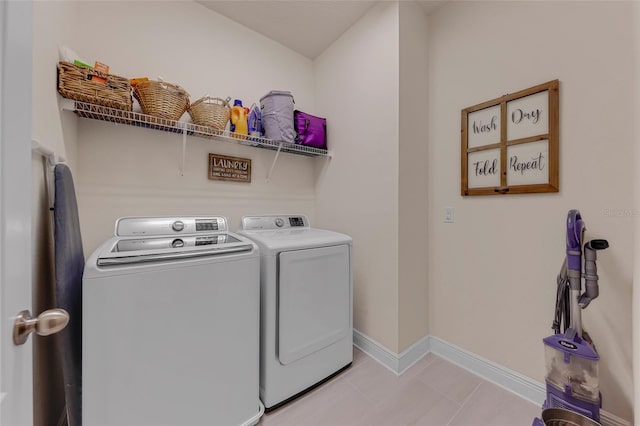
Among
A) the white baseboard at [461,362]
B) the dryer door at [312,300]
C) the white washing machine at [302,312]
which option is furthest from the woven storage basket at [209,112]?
the white baseboard at [461,362]

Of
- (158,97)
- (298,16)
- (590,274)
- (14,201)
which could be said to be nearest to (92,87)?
(158,97)

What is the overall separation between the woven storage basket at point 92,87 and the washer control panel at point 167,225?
2.21 ft

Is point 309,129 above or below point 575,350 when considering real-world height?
above

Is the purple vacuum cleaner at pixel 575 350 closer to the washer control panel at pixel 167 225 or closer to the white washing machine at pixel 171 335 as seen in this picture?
the white washing machine at pixel 171 335

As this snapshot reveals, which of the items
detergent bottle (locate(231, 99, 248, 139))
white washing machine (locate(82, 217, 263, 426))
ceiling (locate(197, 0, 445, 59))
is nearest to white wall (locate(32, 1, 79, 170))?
white washing machine (locate(82, 217, 263, 426))

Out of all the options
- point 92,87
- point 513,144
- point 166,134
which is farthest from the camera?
point 166,134

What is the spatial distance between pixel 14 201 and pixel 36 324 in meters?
0.24

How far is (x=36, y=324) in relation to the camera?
Result: 474 mm

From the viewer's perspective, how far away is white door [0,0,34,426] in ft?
1.41

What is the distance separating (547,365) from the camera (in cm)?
125

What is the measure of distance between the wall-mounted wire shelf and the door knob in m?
1.32

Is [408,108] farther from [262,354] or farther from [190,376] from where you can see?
[190,376]

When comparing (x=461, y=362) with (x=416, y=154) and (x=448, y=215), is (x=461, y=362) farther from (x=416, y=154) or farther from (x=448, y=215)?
(x=416, y=154)

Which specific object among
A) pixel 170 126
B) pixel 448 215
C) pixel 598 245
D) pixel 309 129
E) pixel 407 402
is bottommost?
pixel 407 402
